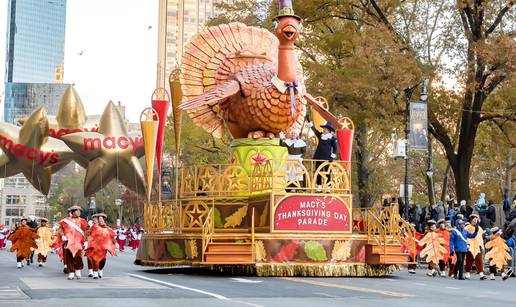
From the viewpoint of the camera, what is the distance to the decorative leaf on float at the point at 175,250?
2112 cm

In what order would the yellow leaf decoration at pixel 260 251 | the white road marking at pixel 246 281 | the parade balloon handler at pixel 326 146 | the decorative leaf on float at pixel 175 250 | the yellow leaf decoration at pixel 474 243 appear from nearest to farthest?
1. the white road marking at pixel 246 281
2. the yellow leaf decoration at pixel 260 251
3. the decorative leaf on float at pixel 175 250
4. the yellow leaf decoration at pixel 474 243
5. the parade balloon handler at pixel 326 146

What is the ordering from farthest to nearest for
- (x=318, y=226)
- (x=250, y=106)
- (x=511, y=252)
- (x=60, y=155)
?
(x=60, y=155) < (x=511, y=252) < (x=250, y=106) < (x=318, y=226)

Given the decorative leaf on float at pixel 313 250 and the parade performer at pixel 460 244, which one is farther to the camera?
the parade performer at pixel 460 244

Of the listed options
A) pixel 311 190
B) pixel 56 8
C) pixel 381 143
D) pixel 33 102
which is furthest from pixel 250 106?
pixel 56 8

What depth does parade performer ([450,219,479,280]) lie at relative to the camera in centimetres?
2244

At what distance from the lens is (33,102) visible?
113m

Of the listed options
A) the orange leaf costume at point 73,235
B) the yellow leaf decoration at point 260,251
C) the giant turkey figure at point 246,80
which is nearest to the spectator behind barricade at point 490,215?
the giant turkey figure at point 246,80

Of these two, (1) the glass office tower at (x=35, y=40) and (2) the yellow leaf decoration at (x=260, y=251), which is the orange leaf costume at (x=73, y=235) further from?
(1) the glass office tower at (x=35, y=40)

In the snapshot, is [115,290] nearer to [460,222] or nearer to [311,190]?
[311,190]

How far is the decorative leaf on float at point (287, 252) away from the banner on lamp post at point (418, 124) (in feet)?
39.4

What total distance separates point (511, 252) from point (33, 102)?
9640cm

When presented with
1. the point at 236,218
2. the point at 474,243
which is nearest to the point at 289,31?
the point at 236,218

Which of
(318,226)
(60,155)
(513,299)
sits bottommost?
(513,299)

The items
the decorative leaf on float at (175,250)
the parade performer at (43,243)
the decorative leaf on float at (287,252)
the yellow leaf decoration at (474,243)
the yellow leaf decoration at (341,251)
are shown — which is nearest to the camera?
the decorative leaf on float at (287,252)
